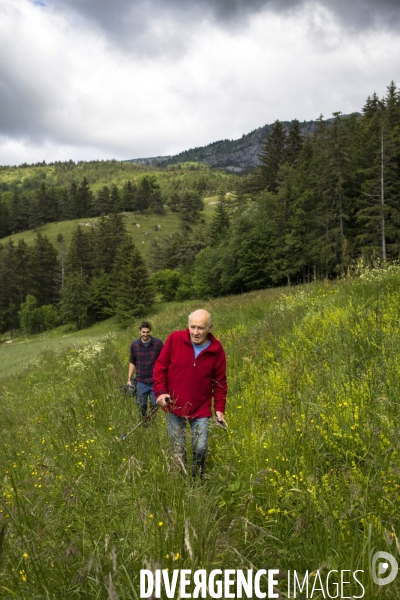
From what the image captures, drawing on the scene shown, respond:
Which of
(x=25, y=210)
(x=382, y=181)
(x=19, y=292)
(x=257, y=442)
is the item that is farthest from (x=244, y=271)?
(x=25, y=210)

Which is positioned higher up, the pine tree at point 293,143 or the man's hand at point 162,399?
the pine tree at point 293,143

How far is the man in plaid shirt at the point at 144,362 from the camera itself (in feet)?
20.9

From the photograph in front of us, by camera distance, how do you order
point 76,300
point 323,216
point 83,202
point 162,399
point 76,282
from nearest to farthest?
point 162,399 → point 323,216 → point 76,300 → point 76,282 → point 83,202

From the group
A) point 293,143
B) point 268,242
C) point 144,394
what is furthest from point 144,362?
point 293,143

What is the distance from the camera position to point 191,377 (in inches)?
→ 153

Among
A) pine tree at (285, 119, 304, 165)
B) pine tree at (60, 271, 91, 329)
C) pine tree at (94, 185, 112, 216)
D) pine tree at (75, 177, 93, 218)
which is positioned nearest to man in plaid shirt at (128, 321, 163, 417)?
pine tree at (60, 271, 91, 329)

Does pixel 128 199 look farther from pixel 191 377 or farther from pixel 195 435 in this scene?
pixel 195 435

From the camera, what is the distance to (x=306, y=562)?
223 cm

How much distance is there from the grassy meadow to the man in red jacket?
0.28m

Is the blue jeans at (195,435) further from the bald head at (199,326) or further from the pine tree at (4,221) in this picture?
the pine tree at (4,221)

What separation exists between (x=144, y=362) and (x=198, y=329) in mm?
2948

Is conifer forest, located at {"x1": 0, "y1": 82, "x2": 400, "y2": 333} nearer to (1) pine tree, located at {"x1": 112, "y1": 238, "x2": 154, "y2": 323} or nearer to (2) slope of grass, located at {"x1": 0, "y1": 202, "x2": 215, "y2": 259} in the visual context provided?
(1) pine tree, located at {"x1": 112, "y1": 238, "x2": 154, "y2": 323}

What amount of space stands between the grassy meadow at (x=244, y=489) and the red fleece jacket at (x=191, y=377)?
1.06 ft

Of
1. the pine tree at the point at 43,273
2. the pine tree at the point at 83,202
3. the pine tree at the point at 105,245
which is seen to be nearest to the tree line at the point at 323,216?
the pine tree at the point at 105,245
